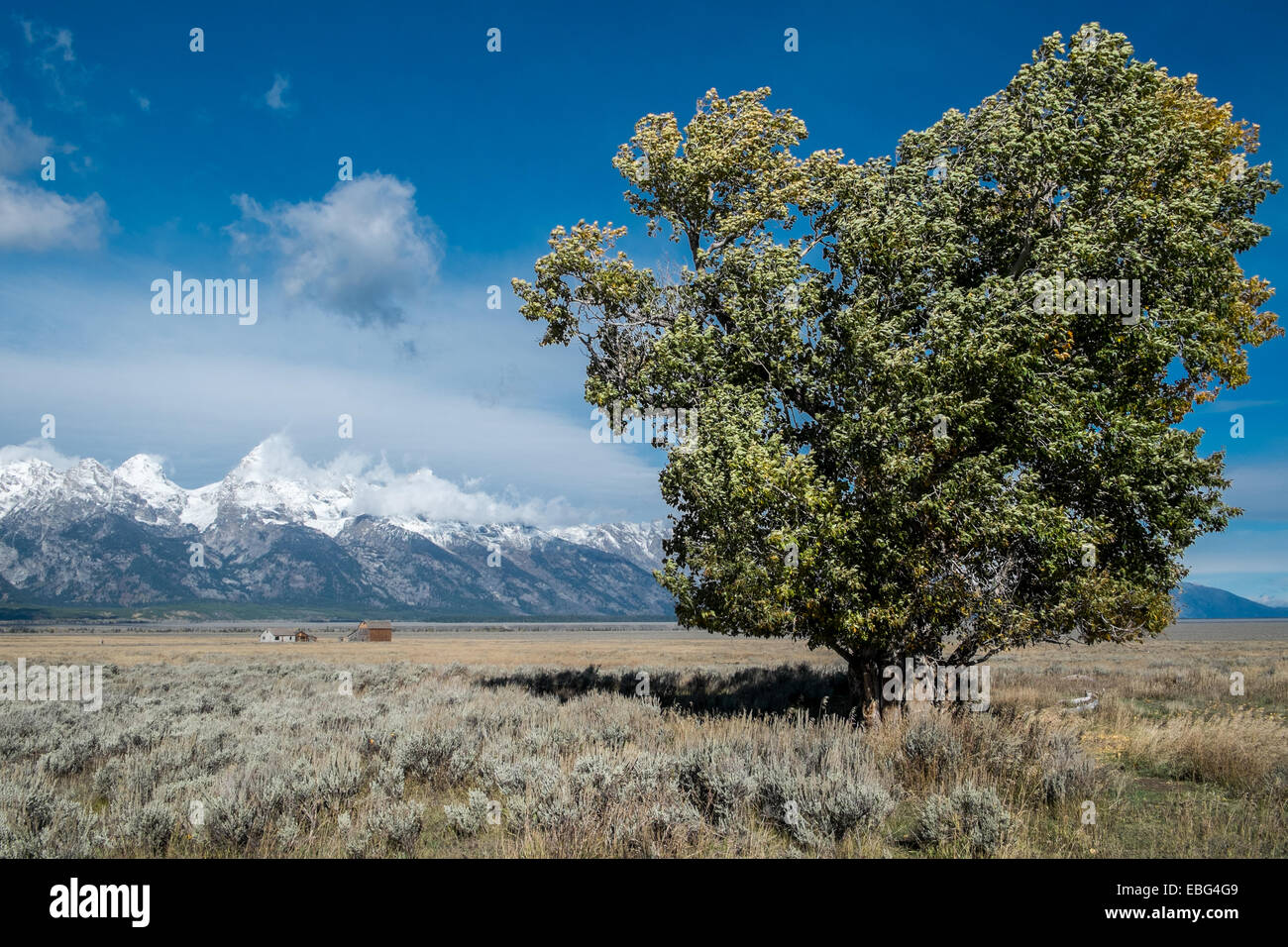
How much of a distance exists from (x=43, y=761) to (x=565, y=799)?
30.0 ft

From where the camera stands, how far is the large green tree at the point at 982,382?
12.0 m

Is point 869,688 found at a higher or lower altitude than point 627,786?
lower

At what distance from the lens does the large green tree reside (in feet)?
39.5

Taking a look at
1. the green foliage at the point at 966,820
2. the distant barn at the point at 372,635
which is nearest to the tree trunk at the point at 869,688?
the green foliage at the point at 966,820

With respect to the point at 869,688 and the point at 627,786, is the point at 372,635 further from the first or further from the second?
the point at 627,786

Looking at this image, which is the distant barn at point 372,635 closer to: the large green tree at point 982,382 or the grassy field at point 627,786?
the grassy field at point 627,786

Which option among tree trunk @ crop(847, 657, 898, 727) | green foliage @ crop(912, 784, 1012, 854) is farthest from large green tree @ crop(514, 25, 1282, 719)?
green foliage @ crop(912, 784, 1012, 854)

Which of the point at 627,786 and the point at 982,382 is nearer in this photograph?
the point at 627,786

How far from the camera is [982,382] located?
12.2 metres

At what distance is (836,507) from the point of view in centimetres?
1259

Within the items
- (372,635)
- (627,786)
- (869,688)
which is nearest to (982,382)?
(869,688)

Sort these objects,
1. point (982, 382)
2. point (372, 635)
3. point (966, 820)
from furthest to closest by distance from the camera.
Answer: point (372, 635) < point (982, 382) < point (966, 820)

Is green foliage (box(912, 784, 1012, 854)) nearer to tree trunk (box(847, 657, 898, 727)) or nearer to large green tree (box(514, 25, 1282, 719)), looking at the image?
large green tree (box(514, 25, 1282, 719))
